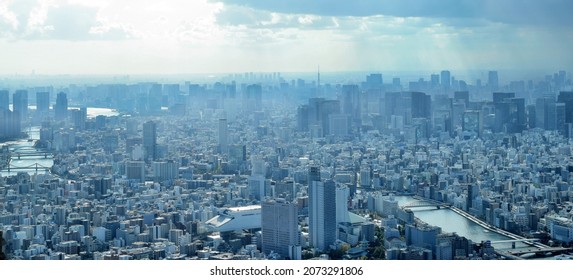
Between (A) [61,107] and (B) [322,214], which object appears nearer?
(B) [322,214]

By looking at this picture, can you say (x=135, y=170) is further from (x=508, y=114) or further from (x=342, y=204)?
(x=508, y=114)

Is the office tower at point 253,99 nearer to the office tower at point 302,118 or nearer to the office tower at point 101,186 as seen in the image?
the office tower at point 302,118

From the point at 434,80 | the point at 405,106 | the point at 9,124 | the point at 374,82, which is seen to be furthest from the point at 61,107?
the point at 434,80

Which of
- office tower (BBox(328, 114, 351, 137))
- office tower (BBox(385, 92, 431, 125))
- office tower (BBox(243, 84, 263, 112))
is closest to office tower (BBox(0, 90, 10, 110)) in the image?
office tower (BBox(243, 84, 263, 112))

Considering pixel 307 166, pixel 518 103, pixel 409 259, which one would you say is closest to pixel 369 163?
pixel 307 166

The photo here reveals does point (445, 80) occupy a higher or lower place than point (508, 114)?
higher

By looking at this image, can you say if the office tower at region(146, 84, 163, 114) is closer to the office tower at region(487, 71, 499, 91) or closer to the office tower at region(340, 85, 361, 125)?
the office tower at region(340, 85, 361, 125)
